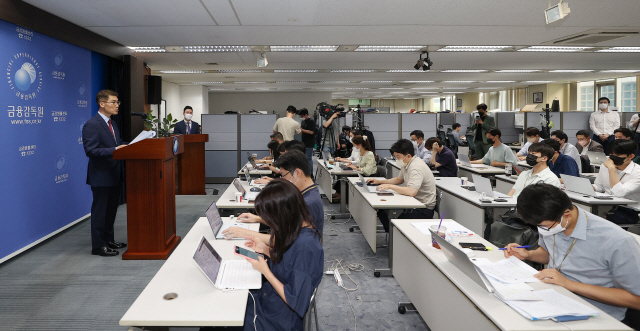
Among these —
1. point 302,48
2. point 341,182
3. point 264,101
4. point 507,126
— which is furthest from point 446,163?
point 264,101

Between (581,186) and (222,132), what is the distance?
23.7 ft

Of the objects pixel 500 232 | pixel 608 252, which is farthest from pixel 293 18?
pixel 608 252

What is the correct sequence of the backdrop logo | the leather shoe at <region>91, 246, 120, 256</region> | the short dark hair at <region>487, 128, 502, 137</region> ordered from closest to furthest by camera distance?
the backdrop logo, the leather shoe at <region>91, 246, 120, 256</region>, the short dark hair at <region>487, 128, 502, 137</region>

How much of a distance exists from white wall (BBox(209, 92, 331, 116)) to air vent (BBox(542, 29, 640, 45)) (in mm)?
11210

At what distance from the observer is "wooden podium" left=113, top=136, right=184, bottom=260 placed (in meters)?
3.86

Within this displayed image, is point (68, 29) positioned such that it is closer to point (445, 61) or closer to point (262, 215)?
point (262, 215)

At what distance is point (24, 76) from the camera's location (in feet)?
13.9

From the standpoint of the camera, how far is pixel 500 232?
8.89ft

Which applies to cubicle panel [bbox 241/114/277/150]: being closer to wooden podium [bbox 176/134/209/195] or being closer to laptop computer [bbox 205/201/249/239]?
wooden podium [bbox 176/134/209/195]

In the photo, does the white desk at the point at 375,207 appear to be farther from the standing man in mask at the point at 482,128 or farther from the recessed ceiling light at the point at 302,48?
the standing man in mask at the point at 482,128

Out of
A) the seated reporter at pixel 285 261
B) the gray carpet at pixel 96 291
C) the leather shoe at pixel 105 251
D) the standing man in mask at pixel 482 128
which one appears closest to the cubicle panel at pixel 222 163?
the gray carpet at pixel 96 291

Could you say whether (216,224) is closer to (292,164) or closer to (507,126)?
(292,164)

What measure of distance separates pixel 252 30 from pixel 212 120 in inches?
160

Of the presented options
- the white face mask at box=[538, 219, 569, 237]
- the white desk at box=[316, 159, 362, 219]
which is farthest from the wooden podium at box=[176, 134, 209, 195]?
the white face mask at box=[538, 219, 569, 237]
